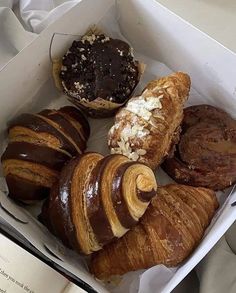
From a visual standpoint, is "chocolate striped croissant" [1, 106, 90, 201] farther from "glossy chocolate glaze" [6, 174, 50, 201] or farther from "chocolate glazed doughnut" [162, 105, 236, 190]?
"chocolate glazed doughnut" [162, 105, 236, 190]

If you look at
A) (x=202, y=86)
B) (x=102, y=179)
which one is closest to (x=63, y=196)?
(x=102, y=179)

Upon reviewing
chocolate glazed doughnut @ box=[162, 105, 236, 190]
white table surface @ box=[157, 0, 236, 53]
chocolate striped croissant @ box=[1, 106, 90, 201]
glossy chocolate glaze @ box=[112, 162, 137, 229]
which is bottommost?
chocolate striped croissant @ box=[1, 106, 90, 201]

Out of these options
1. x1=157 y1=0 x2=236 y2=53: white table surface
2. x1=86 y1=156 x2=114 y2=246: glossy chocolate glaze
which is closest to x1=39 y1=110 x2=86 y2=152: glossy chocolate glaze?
x1=86 y1=156 x2=114 y2=246: glossy chocolate glaze

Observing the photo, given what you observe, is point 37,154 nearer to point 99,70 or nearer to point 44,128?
point 44,128

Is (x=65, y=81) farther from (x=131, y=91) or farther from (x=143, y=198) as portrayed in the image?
(x=143, y=198)

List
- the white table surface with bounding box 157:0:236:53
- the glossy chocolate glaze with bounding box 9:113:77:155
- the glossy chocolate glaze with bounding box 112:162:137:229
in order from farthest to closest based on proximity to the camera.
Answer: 1. the white table surface with bounding box 157:0:236:53
2. the glossy chocolate glaze with bounding box 9:113:77:155
3. the glossy chocolate glaze with bounding box 112:162:137:229

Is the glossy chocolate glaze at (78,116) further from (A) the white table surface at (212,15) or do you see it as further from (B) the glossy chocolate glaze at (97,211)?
(A) the white table surface at (212,15)

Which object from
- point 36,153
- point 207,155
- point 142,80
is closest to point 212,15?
point 142,80
